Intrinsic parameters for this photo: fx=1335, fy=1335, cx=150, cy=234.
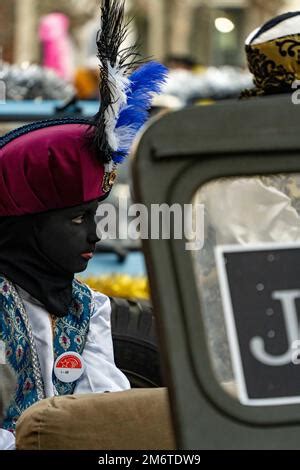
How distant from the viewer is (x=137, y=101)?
311cm

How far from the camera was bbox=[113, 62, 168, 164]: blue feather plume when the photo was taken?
3064mm

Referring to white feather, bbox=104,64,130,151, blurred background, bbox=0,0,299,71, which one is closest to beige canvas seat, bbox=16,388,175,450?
white feather, bbox=104,64,130,151

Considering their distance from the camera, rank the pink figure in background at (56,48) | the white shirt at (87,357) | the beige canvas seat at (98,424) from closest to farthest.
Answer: the beige canvas seat at (98,424), the white shirt at (87,357), the pink figure in background at (56,48)

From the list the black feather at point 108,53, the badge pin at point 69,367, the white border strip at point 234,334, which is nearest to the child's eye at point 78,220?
the black feather at point 108,53

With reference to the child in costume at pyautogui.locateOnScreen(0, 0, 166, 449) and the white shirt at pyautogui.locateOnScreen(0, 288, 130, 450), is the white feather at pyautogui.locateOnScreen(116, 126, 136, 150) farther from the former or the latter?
the white shirt at pyautogui.locateOnScreen(0, 288, 130, 450)

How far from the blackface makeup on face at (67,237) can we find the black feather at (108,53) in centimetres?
16

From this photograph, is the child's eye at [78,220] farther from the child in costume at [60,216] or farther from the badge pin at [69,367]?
the badge pin at [69,367]

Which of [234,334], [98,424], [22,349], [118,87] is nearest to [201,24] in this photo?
[118,87]

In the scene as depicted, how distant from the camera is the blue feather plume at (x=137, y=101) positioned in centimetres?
306

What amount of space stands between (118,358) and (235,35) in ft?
117

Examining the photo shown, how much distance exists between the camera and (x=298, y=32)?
12.0ft

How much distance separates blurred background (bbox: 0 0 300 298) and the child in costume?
359 mm

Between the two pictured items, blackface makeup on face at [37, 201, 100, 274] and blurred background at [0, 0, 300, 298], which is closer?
blackface makeup on face at [37, 201, 100, 274]
